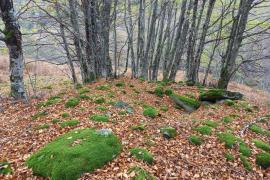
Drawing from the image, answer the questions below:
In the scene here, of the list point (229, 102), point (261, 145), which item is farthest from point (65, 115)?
point (229, 102)

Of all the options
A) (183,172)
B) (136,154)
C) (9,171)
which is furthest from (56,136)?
(183,172)

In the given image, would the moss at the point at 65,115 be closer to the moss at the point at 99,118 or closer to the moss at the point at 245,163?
the moss at the point at 99,118

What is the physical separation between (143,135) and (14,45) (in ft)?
20.9

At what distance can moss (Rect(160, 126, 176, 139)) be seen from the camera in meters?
7.80

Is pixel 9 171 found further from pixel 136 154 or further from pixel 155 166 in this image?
pixel 155 166

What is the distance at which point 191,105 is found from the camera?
11734 millimetres

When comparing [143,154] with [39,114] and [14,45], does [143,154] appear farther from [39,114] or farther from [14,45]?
[14,45]

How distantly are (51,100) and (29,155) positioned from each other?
14.6 ft

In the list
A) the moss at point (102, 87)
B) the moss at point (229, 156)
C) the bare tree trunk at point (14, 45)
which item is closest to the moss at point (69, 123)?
the bare tree trunk at point (14, 45)

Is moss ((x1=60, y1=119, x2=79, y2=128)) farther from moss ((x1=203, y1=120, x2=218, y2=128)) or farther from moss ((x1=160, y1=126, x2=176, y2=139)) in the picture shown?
moss ((x1=203, y1=120, x2=218, y2=128))

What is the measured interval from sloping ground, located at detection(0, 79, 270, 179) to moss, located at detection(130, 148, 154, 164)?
0.12 m

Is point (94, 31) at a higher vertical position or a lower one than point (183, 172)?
higher

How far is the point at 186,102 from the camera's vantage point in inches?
465

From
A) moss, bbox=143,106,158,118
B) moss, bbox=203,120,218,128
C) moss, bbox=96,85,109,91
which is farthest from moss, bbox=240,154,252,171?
moss, bbox=96,85,109,91
